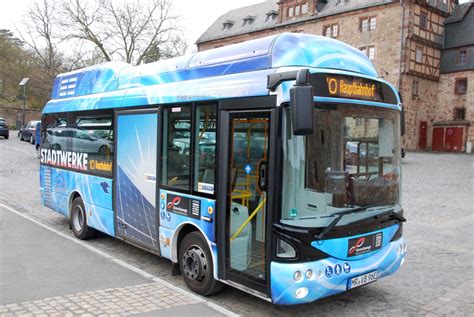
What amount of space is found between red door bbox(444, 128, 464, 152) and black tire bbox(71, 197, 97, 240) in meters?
38.6

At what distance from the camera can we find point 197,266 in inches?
215

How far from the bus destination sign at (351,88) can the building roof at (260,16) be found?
37.1 metres

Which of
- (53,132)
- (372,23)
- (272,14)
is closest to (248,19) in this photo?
(272,14)

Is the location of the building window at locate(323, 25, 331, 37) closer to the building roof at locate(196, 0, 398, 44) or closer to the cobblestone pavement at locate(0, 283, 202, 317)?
the building roof at locate(196, 0, 398, 44)

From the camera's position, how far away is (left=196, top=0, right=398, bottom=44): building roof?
42.1 m

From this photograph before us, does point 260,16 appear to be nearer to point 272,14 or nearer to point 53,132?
point 272,14

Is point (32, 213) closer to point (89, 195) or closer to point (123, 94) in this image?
point (89, 195)

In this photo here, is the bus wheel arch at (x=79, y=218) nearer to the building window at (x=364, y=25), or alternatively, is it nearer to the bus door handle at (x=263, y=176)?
the bus door handle at (x=263, y=176)

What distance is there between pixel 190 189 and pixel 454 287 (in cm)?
382

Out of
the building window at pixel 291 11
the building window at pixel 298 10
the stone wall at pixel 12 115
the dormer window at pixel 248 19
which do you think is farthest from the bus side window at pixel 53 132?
the stone wall at pixel 12 115

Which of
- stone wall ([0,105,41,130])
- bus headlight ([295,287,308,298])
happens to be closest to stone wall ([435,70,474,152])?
bus headlight ([295,287,308,298])

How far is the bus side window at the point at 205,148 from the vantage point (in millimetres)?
5273

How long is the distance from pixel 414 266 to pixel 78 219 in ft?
19.5

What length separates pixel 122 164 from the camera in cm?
704
